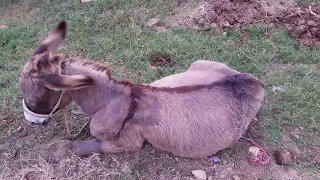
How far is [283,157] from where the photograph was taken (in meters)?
4.55

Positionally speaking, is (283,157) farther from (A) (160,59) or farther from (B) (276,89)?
(A) (160,59)

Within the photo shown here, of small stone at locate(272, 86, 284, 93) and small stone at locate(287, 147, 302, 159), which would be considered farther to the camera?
small stone at locate(272, 86, 284, 93)

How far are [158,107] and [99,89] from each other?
69 cm

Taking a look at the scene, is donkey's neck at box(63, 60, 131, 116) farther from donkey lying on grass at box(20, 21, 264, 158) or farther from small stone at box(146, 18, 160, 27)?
small stone at box(146, 18, 160, 27)

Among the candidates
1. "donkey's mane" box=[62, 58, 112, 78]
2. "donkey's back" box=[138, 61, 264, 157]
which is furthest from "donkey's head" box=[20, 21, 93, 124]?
"donkey's back" box=[138, 61, 264, 157]

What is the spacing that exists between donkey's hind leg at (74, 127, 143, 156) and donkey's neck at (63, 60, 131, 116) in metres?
0.39

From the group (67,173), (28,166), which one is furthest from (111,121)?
(28,166)

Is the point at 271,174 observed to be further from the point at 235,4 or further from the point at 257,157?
the point at 235,4

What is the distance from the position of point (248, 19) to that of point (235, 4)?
412 mm

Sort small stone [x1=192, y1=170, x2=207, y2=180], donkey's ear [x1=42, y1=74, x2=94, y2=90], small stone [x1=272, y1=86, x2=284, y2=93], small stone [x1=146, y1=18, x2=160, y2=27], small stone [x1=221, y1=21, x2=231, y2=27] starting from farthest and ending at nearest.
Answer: small stone [x1=146, y1=18, x2=160, y2=27]
small stone [x1=221, y1=21, x2=231, y2=27]
small stone [x1=272, y1=86, x2=284, y2=93]
small stone [x1=192, y1=170, x2=207, y2=180]
donkey's ear [x1=42, y1=74, x2=94, y2=90]

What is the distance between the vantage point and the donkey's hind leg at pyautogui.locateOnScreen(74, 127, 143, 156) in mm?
4355

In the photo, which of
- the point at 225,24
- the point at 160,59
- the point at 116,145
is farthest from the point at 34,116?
the point at 225,24

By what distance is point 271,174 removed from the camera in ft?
14.7

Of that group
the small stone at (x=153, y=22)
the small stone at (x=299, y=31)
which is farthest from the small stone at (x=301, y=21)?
the small stone at (x=153, y=22)
